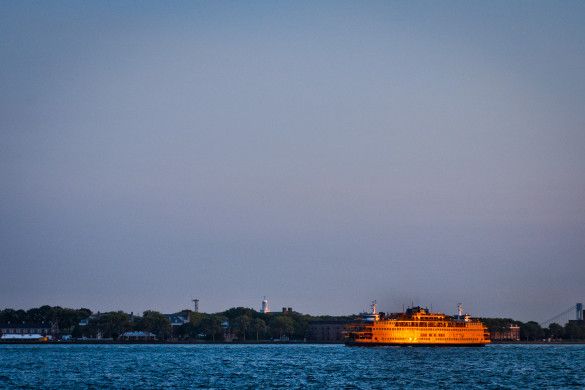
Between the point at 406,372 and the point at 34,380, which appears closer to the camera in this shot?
the point at 34,380

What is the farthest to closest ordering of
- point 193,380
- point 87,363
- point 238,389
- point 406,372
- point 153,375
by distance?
point 87,363
point 406,372
point 153,375
point 193,380
point 238,389

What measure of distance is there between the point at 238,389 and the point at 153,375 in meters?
21.2

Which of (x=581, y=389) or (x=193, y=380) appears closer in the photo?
(x=581, y=389)

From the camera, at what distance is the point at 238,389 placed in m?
90.7

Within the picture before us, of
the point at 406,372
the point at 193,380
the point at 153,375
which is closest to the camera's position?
the point at 193,380

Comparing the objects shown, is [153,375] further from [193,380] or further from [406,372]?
[406,372]

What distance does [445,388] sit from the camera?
93125mm

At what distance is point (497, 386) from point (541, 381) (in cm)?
925

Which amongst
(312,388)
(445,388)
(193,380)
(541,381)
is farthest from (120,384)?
(541,381)

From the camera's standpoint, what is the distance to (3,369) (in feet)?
404

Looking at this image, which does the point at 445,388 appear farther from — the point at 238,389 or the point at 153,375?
the point at 153,375

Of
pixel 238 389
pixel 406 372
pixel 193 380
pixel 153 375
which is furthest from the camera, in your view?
pixel 406 372

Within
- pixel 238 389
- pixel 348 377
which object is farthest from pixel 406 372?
pixel 238 389

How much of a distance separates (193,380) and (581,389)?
111 ft
